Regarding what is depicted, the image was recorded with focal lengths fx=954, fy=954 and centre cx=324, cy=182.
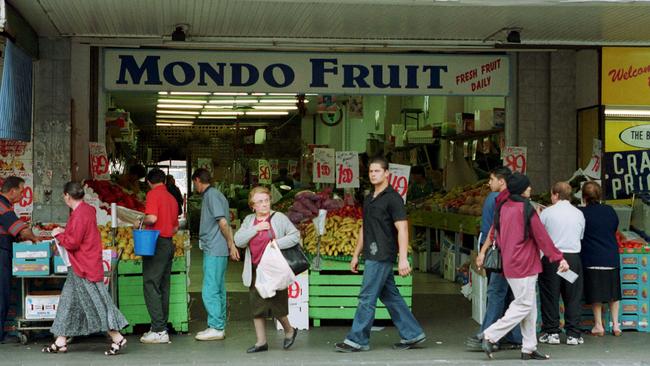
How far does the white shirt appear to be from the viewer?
369 inches

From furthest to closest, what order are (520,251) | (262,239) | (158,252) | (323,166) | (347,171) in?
(323,166) < (347,171) < (158,252) < (262,239) < (520,251)

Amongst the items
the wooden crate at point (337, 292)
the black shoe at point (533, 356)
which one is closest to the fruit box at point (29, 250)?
the wooden crate at point (337, 292)

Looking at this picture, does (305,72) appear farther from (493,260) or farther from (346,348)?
(493,260)

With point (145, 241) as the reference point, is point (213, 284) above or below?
below

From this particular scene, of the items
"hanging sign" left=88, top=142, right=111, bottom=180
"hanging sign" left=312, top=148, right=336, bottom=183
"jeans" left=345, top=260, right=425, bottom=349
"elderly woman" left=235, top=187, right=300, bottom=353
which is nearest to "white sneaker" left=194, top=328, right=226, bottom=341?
"elderly woman" left=235, top=187, right=300, bottom=353

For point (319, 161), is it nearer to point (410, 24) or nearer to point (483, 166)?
point (483, 166)

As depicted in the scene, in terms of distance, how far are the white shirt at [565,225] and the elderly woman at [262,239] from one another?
2578mm

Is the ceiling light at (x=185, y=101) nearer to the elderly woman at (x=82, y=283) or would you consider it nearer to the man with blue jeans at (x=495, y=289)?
the elderly woman at (x=82, y=283)

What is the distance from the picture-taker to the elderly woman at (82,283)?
8.64 m

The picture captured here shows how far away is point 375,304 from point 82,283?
269 centimetres

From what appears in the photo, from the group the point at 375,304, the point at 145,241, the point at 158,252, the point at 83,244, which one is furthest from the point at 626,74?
the point at 83,244

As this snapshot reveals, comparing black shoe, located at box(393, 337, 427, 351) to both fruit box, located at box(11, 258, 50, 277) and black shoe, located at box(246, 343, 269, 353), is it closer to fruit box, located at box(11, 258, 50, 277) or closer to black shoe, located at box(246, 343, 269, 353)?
black shoe, located at box(246, 343, 269, 353)

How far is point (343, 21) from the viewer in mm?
10406

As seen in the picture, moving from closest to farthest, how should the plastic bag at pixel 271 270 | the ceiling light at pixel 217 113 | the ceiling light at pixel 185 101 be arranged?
1. the plastic bag at pixel 271 270
2. the ceiling light at pixel 185 101
3. the ceiling light at pixel 217 113
